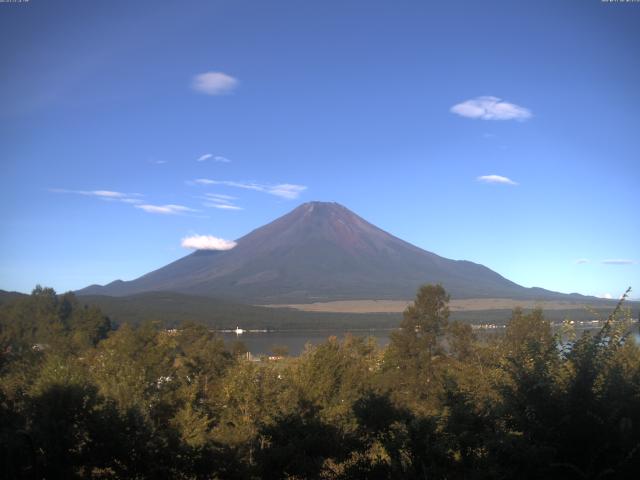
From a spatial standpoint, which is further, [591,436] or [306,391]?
[306,391]

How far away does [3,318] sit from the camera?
46531 millimetres

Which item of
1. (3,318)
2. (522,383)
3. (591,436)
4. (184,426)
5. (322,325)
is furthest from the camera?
(322,325)

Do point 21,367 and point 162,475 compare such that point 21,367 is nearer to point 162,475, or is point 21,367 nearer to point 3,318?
point 162,475

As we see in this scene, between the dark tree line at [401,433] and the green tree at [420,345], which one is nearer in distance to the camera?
the dark tree line at [401,433]

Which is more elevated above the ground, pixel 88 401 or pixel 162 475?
pixel 88 401

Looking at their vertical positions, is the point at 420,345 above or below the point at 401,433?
below

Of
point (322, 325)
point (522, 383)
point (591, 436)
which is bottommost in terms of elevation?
point (322, 325)

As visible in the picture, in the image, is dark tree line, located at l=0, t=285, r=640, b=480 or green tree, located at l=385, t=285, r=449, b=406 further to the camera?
green tree, located at l=385, t=285, r=449, b=406

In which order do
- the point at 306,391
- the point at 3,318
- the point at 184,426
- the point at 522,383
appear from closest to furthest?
the point at 522,383
the point at 184,426
the point at 306,391
the point at 3,318

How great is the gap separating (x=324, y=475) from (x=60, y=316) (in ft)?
171

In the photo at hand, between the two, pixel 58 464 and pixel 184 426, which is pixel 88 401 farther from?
pixel 184 426

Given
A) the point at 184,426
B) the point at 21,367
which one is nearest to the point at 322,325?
the point at 21,367

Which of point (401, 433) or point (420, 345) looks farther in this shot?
point (420, 345)

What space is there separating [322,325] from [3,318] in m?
66.5
